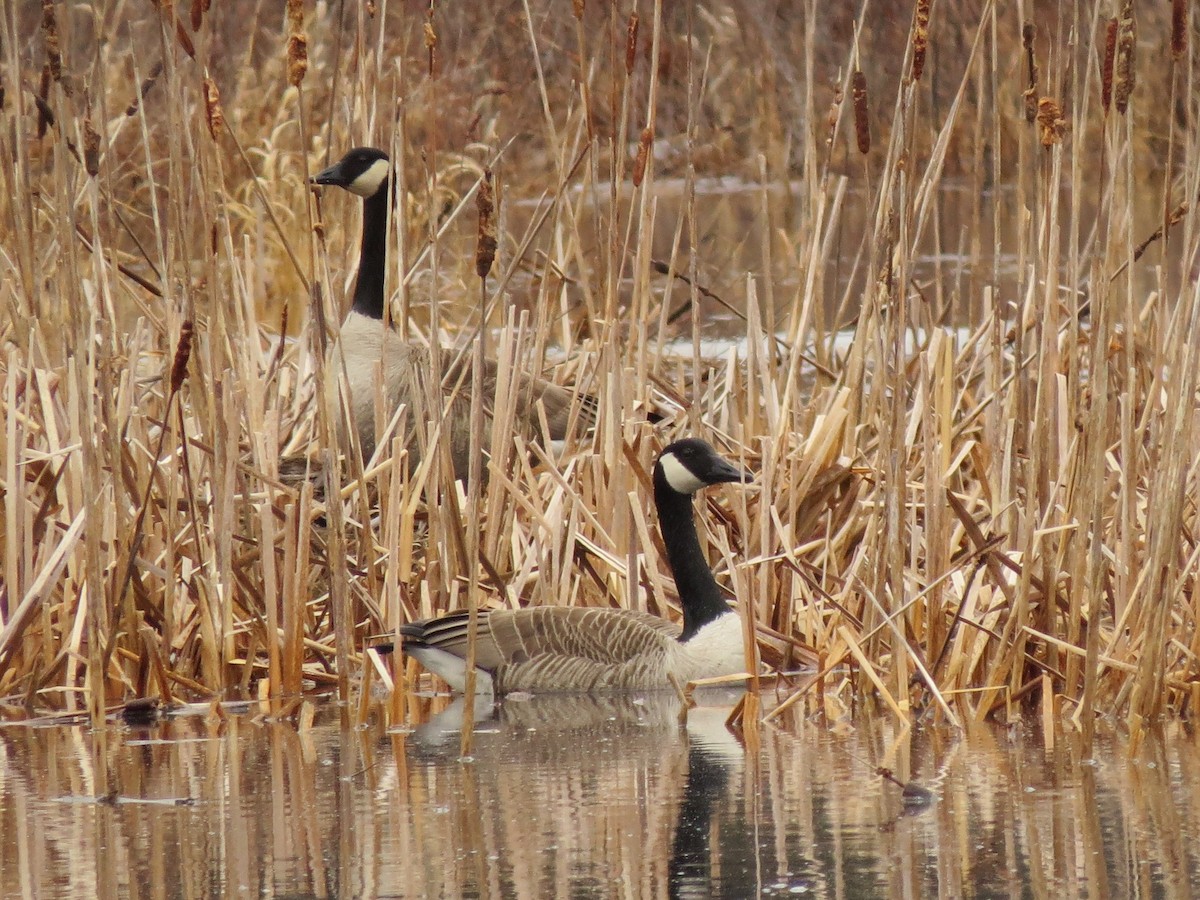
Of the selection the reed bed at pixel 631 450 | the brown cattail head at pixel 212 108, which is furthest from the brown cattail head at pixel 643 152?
the brown cattail head at pixel 212 108

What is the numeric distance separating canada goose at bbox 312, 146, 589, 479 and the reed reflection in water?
2211 millimetres

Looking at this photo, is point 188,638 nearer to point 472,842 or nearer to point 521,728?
point 521,728

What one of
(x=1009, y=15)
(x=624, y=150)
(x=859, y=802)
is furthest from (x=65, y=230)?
(x=1009, y=15)

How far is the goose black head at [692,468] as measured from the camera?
582cm

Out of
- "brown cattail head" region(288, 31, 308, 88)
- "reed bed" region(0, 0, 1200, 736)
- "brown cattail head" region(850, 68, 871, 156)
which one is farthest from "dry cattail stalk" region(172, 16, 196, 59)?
"brown cattail head" region(850, 68, 871, 156)

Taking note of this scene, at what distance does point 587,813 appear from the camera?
153 inches

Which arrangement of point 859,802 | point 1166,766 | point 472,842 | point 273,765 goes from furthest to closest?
point 273,765 → point 1166,766 → point 859,802 → point 472,842

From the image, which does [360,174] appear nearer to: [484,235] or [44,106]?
[44,106]

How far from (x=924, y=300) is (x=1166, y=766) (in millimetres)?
3245

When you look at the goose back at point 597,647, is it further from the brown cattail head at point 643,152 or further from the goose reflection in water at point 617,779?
the brown cattail head at point 643,152

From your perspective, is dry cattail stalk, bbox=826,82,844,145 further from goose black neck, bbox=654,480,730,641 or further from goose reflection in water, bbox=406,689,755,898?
goose reflection in water, bbox=406,689,755,898

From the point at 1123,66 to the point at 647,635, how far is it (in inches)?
96.6

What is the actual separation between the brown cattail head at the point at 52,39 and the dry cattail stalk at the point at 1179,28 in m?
2.41

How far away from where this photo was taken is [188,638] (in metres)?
5.56
